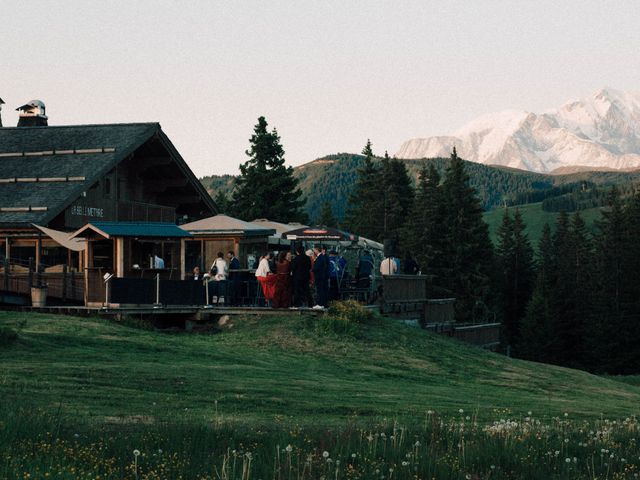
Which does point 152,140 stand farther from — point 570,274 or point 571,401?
point 570,274

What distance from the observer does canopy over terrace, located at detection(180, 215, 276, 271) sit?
36906 millimetres

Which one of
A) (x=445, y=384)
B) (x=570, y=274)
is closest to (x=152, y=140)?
(x=445, y=384)

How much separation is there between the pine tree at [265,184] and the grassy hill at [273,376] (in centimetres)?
4210

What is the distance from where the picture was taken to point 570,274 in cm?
8456

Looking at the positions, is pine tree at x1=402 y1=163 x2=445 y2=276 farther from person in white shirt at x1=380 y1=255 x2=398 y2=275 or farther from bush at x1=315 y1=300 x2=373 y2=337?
bush at x1=315 y1=300 x2=373 y2=337

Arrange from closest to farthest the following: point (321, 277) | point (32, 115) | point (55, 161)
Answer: point (321, 277) → point (55, 161) → point (32, 115)

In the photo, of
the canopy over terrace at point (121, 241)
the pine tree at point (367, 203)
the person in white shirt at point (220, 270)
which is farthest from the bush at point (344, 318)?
the pine tree at point (367, 203)

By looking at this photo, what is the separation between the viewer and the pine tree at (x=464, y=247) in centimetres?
7550

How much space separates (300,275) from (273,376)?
29.8 feet

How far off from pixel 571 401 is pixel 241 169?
53770mm

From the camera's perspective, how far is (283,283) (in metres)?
29.1

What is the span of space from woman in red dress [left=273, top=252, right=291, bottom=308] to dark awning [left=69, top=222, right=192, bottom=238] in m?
3.66

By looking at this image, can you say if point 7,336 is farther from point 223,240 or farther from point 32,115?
point 32,115

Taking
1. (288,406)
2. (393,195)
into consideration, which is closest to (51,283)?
(288,406)
